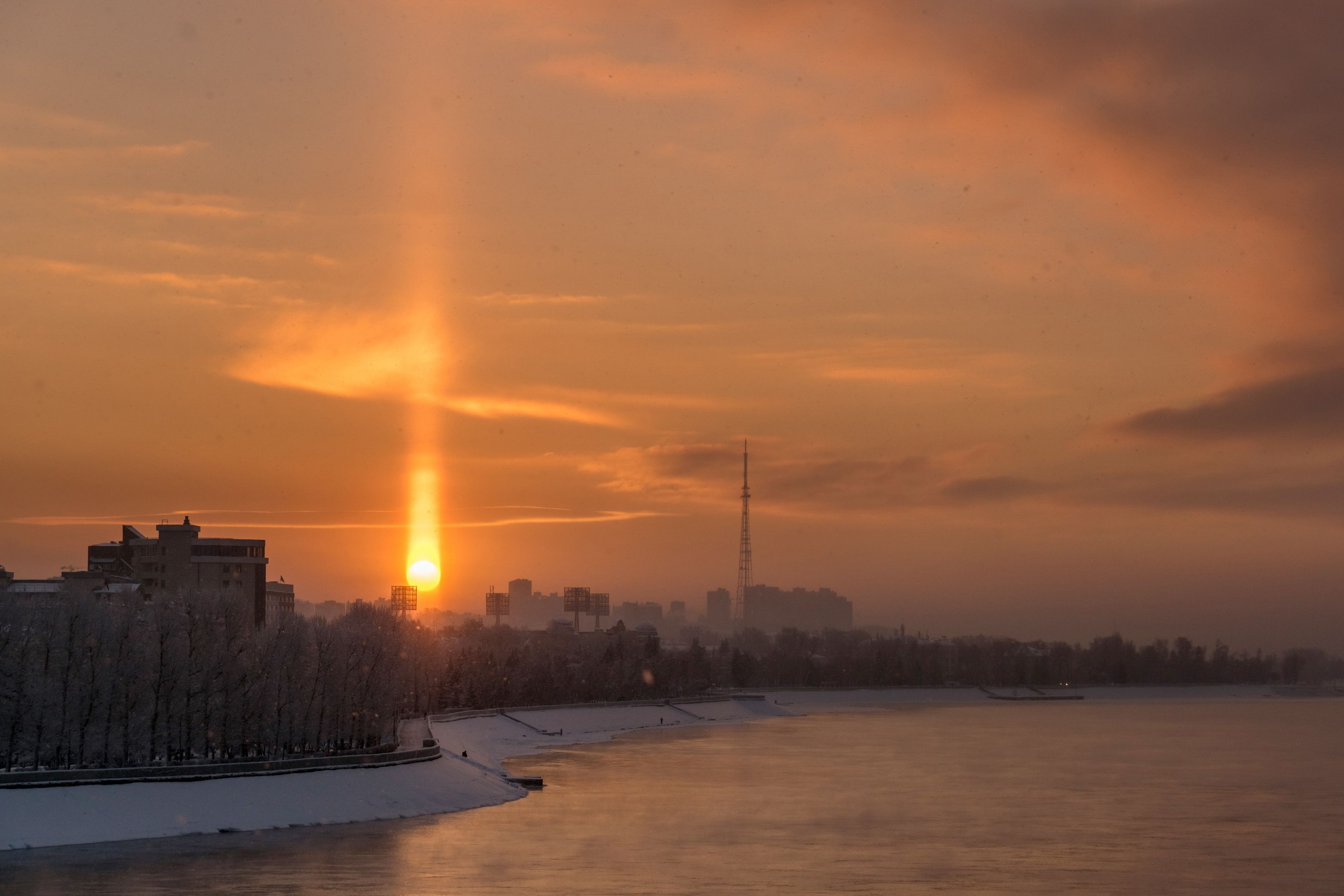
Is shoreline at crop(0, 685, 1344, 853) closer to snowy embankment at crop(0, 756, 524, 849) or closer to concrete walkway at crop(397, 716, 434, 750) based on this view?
snowy embankment at crop(0, 756, 524, 849)

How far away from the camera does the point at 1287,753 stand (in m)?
136

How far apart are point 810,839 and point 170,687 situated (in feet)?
123

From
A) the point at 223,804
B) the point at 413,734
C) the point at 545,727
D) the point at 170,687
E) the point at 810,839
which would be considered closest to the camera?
the point at 810,839

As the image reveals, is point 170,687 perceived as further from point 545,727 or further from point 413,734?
point 545,727

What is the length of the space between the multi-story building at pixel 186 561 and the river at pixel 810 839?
2780 inches

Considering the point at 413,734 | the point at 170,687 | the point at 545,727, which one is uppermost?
the point at 170,687

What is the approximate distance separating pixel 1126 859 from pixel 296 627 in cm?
5942

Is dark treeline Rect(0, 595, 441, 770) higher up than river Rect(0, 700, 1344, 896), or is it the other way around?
dark treeline Rect(0, 595, 441, 770)

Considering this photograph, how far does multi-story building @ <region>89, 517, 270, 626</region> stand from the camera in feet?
576

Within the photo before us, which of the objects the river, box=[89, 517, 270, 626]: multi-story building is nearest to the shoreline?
the river

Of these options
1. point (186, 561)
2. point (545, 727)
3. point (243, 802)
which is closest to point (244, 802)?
point (243, 802)

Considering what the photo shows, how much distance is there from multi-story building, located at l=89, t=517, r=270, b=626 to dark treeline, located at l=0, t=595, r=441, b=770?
7857 centimetres

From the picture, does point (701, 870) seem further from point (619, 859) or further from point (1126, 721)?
point (1126, 721)

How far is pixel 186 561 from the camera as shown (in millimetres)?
175750
